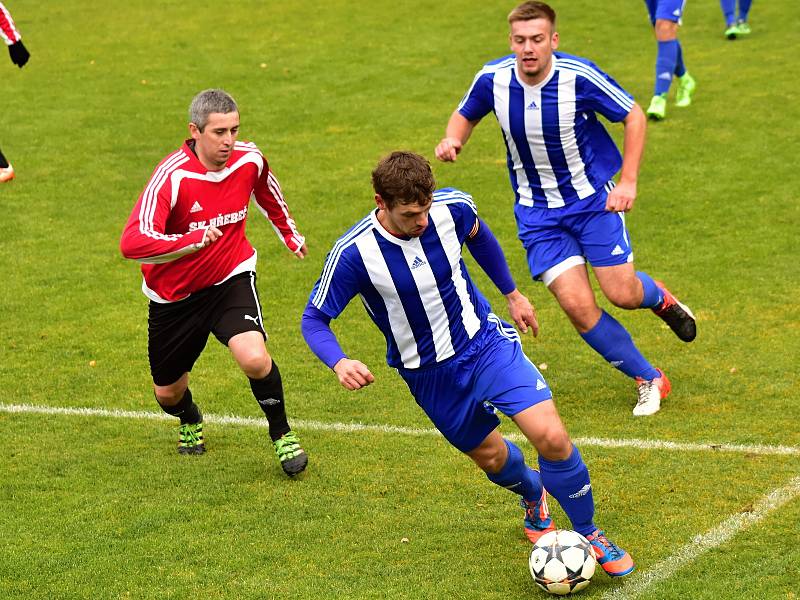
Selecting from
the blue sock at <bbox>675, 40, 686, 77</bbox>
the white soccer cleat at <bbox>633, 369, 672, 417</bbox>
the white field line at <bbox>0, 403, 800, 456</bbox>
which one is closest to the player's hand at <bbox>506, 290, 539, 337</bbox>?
the white field line at <bbox>0, 403, 800, 456</bbox>

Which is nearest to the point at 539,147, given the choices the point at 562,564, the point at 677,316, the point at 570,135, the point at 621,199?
the point at 570,135

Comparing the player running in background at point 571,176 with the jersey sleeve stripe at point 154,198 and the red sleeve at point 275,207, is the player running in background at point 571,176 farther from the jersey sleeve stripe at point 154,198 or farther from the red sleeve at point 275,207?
the jersey sleeve stripe at point 154,198

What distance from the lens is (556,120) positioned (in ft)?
26.5

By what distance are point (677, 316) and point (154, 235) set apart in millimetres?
3747

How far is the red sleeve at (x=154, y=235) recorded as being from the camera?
22.9ft

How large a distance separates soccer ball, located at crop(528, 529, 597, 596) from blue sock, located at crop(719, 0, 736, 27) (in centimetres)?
1346

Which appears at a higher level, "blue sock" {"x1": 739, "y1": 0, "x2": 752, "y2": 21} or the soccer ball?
the soccer ball

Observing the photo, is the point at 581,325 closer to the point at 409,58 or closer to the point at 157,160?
the point at 157,160

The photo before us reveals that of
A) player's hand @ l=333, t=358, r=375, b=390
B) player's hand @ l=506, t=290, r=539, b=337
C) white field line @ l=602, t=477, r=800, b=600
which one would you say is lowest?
white field line @ l=602, t=477, r=800, b=600

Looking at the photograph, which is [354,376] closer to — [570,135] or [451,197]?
[451,197]

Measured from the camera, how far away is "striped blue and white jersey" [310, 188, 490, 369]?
19.5 ft

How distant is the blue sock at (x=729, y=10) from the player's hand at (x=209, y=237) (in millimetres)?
12647

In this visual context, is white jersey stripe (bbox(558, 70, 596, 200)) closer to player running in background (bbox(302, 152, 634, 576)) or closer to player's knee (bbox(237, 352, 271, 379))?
player running in background (bbox(302, 152, 634, 576))

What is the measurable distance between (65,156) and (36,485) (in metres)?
7.95
